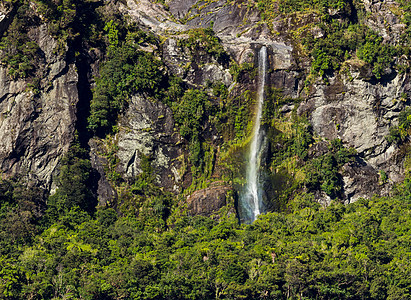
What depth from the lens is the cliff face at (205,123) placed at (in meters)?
85.2

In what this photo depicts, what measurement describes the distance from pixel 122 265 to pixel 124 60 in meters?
23.3

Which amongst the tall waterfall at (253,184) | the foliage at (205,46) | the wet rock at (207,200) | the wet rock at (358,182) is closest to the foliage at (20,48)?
the foliage at (205,46)

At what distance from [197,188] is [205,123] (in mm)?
6400

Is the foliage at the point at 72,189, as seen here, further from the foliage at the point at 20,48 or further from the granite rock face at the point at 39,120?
the foliage at the point at 20,48

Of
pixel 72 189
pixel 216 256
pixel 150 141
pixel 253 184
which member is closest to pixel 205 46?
pixel 150 141

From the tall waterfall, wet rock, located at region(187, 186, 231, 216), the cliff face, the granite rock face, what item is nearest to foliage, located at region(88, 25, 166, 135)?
the cliff face

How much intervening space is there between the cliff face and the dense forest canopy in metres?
0.53

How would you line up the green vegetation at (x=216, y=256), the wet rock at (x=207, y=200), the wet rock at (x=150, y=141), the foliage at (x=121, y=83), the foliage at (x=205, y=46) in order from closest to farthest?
the green vegetation at (x=216, y=256) < the wet rock at (x=207, y=200) < the wet rock at (x=150, y=141) < the foliage at (x=121, y=83) < the foliage at (x=205, y=46)

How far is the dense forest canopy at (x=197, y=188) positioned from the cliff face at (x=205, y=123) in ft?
1.73

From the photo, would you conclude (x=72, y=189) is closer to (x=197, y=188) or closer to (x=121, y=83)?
(x=121, y=83)

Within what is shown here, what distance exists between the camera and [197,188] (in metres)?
87.7

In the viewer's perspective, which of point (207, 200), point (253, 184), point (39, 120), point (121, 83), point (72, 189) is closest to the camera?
point (72, 189)

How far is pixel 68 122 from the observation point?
8644 centimetres

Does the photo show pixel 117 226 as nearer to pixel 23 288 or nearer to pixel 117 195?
pixel 117 195
